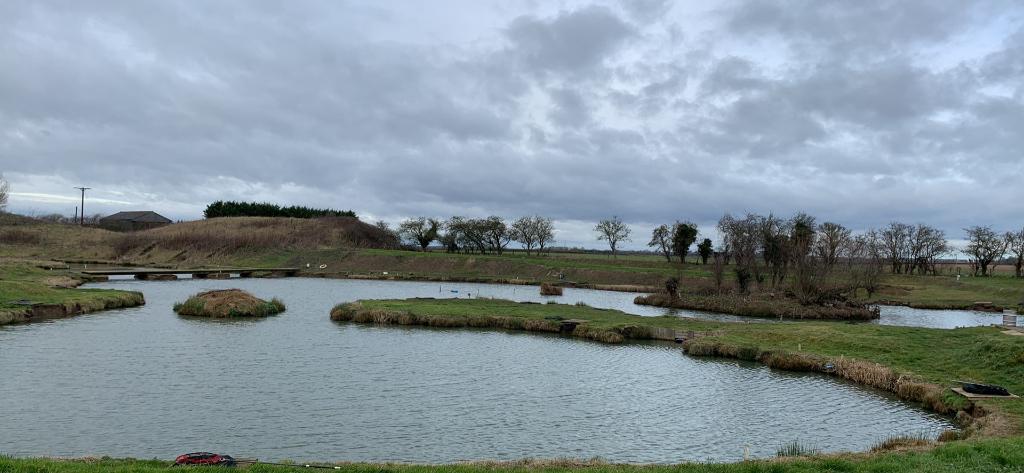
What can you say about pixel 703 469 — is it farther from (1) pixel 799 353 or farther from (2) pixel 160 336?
(2) pixel 160 336

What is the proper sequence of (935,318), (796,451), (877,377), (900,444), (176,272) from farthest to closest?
(176,272), (935,318), (877,377), (900,444), (796,451)

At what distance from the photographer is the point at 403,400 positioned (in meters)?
24.0

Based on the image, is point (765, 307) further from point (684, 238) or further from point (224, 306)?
point (684, 238)

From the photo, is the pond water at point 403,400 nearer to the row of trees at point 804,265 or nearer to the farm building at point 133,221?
the row of trees at point 804,265

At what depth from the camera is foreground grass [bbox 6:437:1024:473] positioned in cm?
1268

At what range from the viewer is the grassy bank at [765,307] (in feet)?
187

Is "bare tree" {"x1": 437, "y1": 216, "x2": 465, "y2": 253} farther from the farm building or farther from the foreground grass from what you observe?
the foreground grass

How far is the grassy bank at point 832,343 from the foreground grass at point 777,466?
5.64 metres

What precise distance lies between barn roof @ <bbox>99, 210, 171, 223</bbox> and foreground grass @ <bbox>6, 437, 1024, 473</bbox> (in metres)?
183

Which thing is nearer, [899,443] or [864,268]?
[899,443]

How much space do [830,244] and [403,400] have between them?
7163 cm

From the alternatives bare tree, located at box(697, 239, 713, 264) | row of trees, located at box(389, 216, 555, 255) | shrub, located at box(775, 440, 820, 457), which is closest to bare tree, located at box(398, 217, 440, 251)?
row of trees, located at box(389, 216, 555, 255)

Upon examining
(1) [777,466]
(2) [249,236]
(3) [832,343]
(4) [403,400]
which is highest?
(2) [249,236]

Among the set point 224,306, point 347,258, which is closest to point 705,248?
point 347,258
